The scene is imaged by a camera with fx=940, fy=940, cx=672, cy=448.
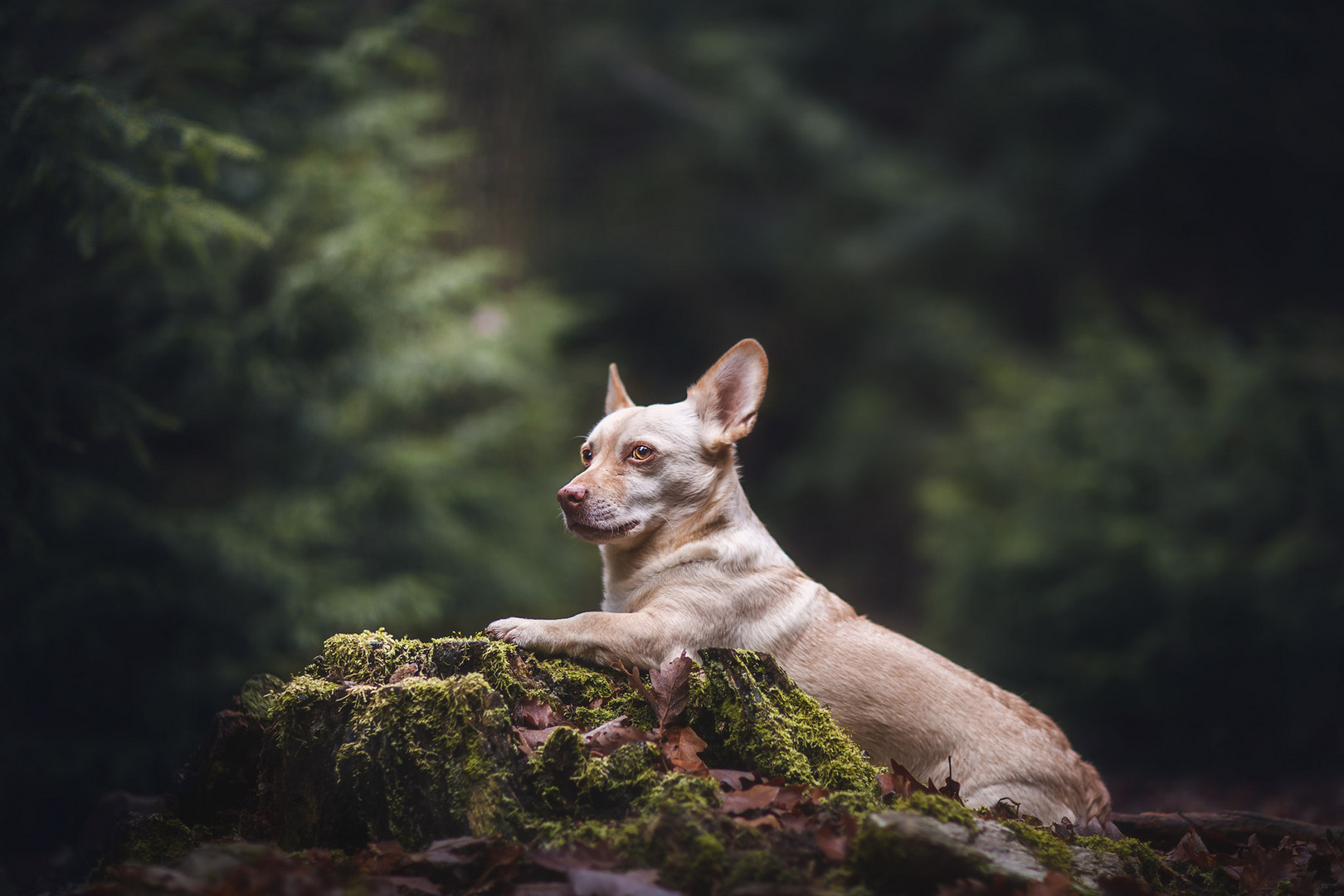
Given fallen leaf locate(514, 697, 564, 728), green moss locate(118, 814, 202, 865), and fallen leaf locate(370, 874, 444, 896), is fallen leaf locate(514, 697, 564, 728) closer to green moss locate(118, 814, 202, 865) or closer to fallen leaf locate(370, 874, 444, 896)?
fallen leaf locate(370, 874, 444, 896)

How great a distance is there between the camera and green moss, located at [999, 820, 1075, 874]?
3.01 meters

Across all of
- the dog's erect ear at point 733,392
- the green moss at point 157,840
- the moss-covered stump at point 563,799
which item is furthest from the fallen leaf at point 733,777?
the green moss at point 157,840

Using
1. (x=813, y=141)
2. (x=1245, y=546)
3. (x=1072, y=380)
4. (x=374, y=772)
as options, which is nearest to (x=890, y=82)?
(x=813, y=141)

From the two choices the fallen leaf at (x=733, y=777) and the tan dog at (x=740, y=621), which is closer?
the fallen leaf at (x=733, y=777)

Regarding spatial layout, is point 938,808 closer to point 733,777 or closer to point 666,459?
point 733,777

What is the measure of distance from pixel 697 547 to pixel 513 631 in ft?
2.90

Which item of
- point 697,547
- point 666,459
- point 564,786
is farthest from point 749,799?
point 666,459

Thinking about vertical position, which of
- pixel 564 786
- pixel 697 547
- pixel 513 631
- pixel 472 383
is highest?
pixel 472 383

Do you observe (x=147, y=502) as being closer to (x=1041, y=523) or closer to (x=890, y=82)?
(x=1041, y=523)

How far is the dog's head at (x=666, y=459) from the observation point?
12.5 feet

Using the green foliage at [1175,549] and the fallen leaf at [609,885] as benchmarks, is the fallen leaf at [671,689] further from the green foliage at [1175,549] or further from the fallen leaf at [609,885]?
the green foliage at [1175,549]

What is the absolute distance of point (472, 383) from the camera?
9695mm

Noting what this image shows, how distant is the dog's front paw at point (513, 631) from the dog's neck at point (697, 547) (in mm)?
566

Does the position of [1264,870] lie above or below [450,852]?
below
